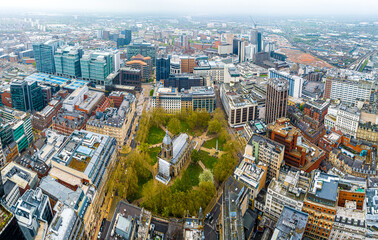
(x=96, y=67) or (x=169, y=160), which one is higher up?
(x=96, y=67)

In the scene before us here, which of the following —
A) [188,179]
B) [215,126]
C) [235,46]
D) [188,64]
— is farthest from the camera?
[235,46]

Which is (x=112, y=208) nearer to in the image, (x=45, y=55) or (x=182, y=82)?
(x=182, y=82)

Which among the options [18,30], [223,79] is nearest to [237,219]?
[223,79]

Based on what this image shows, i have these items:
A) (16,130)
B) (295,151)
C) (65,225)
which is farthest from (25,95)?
(295,151)

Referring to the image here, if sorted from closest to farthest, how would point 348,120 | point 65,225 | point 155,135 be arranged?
point 65,225
point 348,120
point 155,135

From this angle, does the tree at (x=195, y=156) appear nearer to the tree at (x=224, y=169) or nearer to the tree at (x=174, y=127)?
the tree at (x=224, y=169)

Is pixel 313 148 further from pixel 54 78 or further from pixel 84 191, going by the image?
pixel 54 78

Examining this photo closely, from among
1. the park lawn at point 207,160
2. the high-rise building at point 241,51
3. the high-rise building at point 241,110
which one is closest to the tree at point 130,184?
the park lawn at point 207,160

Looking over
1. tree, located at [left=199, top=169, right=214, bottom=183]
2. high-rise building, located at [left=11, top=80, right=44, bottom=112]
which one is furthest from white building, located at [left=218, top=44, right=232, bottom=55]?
tree, located at [left=199, top=169, right=214, bottom=183]
